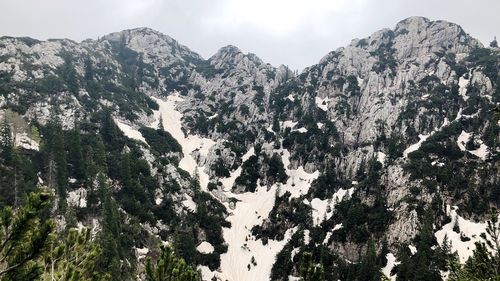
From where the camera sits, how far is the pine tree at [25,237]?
11.2 m

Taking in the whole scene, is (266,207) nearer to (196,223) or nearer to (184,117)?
(196,223)

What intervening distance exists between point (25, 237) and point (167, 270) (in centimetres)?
579

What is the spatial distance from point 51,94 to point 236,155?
65.8 meters

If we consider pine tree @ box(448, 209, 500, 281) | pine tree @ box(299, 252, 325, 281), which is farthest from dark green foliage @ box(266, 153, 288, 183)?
pine tree @ box(299, 252, 325, 281)

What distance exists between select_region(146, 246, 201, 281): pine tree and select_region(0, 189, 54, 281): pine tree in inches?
168

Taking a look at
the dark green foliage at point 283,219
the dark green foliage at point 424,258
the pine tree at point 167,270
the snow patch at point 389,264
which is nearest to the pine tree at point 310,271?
the pine tree at point 167,270

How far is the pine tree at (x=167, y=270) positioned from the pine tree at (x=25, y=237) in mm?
4261

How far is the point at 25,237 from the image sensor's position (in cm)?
1188

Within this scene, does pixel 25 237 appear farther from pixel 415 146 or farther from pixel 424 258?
pixel 415 146

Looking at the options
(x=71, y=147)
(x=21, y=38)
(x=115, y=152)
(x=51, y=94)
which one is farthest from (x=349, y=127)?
(x=21, y=38)

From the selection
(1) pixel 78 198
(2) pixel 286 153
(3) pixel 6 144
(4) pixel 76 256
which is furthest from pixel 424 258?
(3) pixel 6 144

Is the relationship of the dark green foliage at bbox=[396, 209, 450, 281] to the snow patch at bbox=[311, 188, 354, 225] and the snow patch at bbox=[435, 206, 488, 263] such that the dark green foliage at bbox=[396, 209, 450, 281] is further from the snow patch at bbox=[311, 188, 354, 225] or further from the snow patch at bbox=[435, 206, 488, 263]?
the snow patch at bbox=[311, 188, 354, 225]

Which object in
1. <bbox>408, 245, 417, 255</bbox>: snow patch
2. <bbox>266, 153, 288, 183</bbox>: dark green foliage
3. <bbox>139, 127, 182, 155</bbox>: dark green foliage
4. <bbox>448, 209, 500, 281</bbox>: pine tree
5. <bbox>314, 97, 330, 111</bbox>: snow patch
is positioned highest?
<bbox>314, 97, 330, 111</bbox>: snow patch

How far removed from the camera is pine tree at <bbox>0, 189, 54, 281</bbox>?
1125 centimetres
